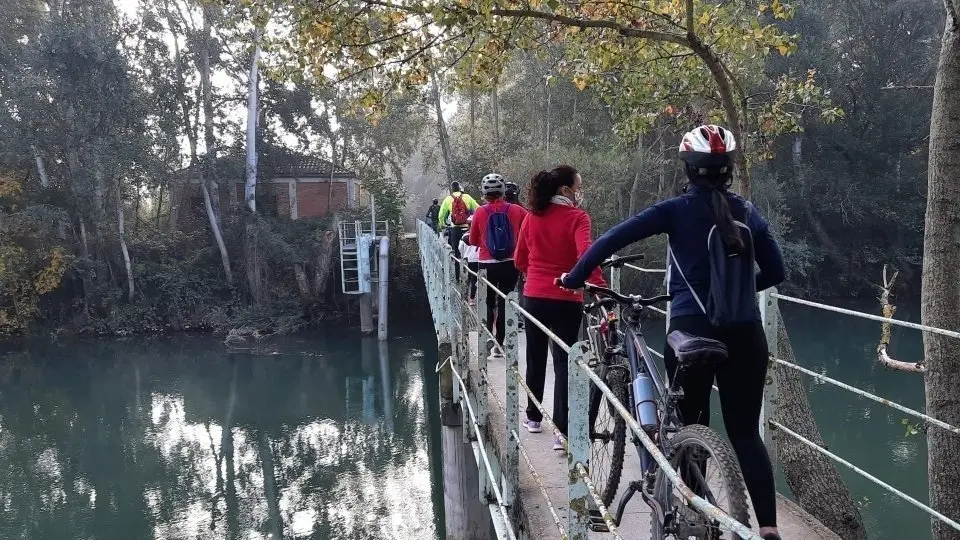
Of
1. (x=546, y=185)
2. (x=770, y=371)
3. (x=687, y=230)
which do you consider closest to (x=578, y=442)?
(x=687, y=230)

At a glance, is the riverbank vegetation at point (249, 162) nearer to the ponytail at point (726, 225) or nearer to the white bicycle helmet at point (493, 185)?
the white bicycle helmet at point (493, 185)

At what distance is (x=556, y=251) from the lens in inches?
133

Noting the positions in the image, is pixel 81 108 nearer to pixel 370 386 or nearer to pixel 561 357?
pixel 370 386

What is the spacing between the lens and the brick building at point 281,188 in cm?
2039

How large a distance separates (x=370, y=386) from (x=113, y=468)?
5454 millimetres

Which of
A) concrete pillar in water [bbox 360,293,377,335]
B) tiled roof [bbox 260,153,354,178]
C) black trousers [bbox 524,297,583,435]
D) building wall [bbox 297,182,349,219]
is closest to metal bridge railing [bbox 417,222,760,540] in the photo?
black trousers [bbox 524,297,583,435]

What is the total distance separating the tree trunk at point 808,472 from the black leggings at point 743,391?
99.9 inches

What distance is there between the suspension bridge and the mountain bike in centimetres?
12

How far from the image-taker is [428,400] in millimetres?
13750

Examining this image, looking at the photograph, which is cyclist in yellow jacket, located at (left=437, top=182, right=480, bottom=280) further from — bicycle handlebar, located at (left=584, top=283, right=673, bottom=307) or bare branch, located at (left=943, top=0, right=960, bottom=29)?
bicycle handlebar, located at (left=584, top=283, right=673, bottom=307)

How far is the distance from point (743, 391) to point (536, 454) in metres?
1.54

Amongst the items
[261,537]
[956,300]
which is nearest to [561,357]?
[956,300]

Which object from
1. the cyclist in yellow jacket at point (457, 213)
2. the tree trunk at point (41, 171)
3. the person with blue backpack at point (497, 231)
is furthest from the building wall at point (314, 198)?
the person with blue backpack at point (497, 231)

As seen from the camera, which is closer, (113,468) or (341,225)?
(113,468)
